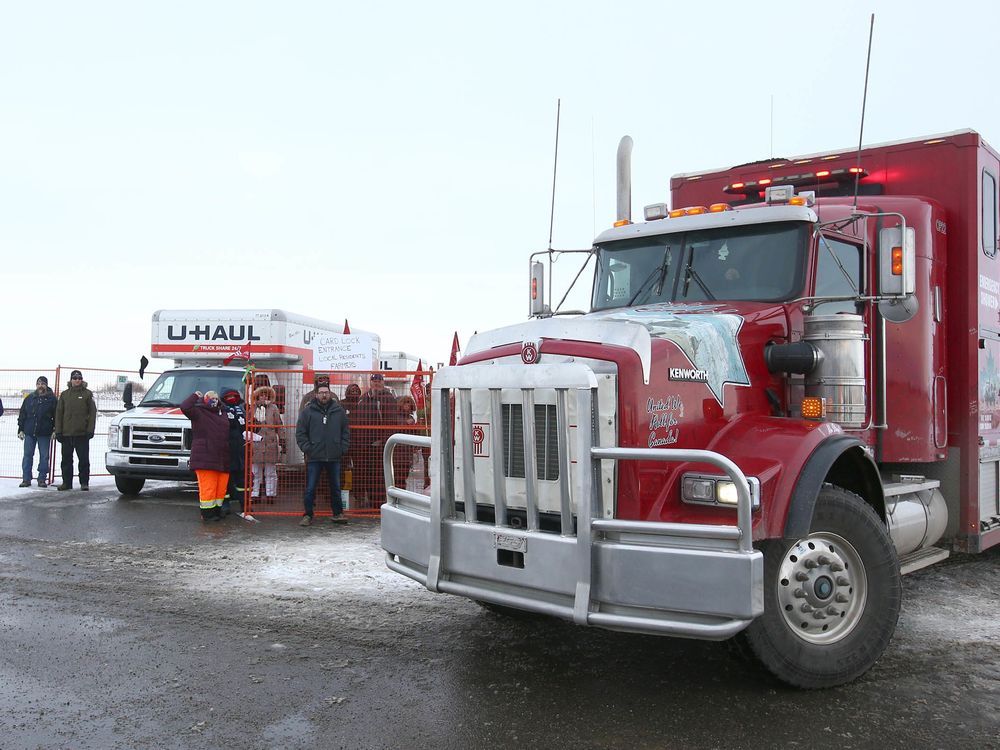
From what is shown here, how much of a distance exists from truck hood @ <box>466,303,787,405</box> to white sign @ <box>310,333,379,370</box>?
253 inches

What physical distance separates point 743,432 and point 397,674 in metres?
2.37

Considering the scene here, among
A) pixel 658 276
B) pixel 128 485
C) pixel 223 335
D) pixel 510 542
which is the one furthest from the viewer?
pixel 223 335

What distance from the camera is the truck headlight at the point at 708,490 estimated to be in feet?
14.1

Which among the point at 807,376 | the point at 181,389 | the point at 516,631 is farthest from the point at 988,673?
the point at 181,389

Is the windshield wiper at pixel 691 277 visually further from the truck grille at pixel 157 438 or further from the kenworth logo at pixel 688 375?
the truck grille at pixel 157 438

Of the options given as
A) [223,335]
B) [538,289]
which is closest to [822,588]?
[538,289]

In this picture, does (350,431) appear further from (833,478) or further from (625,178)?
(833,478)

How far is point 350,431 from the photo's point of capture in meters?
11.0

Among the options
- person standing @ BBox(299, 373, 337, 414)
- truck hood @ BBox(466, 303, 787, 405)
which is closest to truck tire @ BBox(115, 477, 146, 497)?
person standing @ BBox(299, 373, 337, 414)

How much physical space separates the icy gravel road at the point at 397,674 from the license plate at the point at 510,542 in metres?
0.80

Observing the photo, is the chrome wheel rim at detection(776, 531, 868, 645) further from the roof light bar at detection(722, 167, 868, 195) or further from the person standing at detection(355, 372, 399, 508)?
the person standing at detection(355, 372, 399, 508)

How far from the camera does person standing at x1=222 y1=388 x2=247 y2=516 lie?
1083 centimetres

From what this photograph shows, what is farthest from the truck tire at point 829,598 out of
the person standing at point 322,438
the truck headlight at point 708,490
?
the person standing at point 322,438

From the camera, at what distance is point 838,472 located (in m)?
5.24
